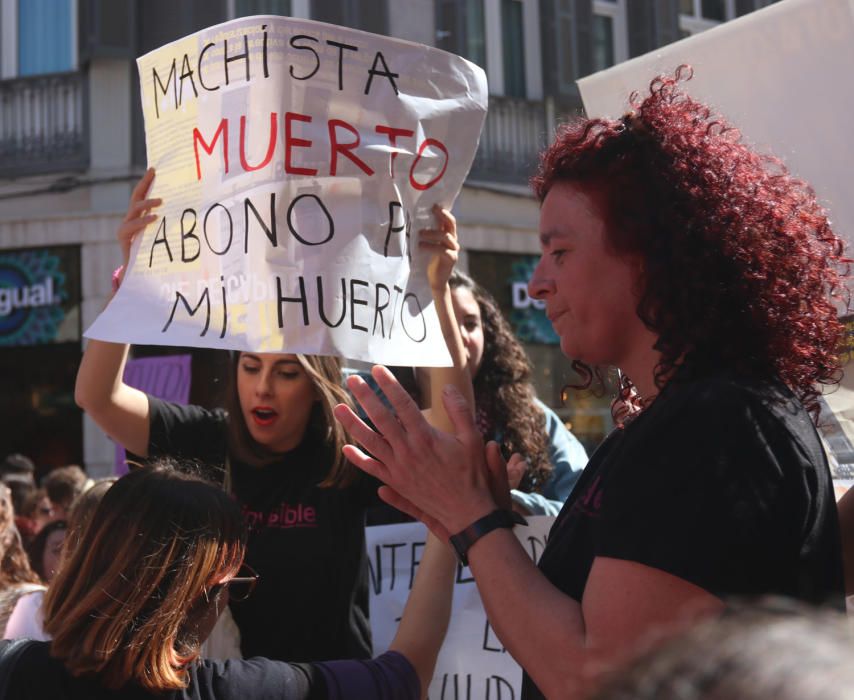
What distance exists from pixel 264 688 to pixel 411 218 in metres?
1.01

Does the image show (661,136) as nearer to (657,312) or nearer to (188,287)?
(657,312)

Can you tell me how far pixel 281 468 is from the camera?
2508 millimetres

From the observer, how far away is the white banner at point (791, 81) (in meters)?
2.19

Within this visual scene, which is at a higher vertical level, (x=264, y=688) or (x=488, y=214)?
(x=488, y=214)

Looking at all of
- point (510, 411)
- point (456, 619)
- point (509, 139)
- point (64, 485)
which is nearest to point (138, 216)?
point (510, 411)

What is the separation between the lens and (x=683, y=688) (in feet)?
1.80

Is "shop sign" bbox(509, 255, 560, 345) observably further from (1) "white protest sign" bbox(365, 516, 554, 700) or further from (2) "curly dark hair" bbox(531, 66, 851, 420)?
(2) "curly dark hair" bbox(531, 66, 851, 420)

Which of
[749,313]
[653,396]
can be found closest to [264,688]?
[653,396]

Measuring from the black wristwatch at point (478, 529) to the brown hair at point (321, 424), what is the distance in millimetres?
1019

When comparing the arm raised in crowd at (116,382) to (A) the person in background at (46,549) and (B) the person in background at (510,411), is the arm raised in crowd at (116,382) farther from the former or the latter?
(A) the person in background at (46,549)

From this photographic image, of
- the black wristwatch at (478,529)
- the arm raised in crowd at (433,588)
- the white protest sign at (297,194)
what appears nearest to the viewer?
the black wristwatch at (478,529)

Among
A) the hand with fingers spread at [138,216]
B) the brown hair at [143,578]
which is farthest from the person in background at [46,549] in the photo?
the brown hair at [143,578]

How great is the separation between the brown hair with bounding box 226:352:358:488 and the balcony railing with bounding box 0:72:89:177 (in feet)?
29.0

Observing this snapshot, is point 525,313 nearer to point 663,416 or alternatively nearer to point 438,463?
point 438,463
